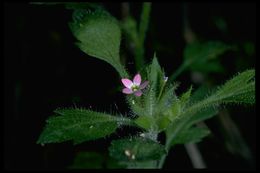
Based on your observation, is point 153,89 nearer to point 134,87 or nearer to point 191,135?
point 134,87

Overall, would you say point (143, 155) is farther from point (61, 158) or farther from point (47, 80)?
point (47, 80)

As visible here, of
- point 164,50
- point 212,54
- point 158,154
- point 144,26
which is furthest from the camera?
point 164,50

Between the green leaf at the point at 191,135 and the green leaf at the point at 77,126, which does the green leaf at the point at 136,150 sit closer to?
the green leaf at the point at 77,126

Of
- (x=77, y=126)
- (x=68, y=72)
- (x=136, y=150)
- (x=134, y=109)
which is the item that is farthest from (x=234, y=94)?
(x=68, y=72)

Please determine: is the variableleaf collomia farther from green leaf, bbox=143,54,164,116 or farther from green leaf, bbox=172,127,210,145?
green leaf, bbox=172,127,210,145

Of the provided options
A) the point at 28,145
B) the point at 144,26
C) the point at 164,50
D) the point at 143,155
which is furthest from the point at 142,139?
the point at 164,50

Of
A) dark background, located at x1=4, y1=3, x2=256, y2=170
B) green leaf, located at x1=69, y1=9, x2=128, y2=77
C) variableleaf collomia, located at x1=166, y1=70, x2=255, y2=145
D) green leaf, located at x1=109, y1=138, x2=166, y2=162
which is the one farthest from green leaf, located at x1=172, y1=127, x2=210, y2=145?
green leaf, located at x1=109, y1=138, x2=166, y2=162
